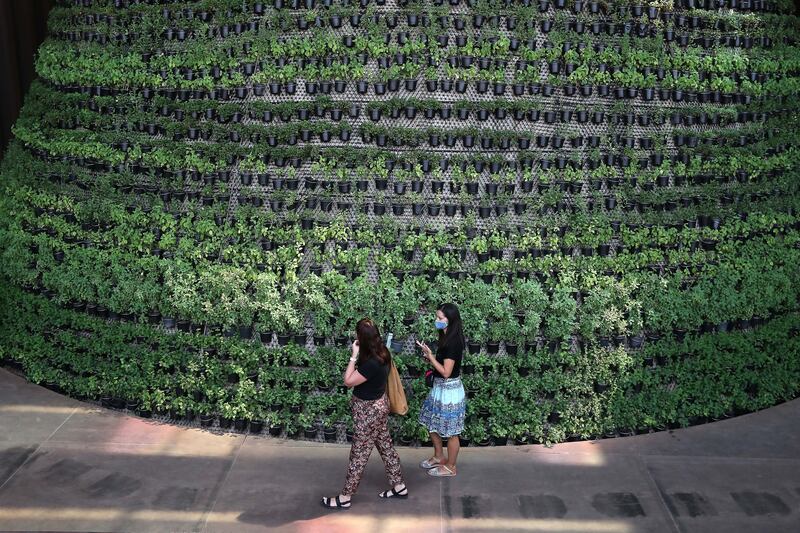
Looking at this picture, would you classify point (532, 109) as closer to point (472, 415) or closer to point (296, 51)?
point (296, 51)

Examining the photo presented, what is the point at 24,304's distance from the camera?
10.8 meters

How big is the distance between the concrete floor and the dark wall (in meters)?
7.26

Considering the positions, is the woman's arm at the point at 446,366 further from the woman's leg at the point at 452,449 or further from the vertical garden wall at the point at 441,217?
the vertical garden wall at the point at 441,217

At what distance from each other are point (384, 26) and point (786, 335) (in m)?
5.08

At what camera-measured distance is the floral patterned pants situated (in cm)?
779

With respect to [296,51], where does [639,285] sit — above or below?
below

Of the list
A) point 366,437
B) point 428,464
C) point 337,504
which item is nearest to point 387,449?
point 366,437

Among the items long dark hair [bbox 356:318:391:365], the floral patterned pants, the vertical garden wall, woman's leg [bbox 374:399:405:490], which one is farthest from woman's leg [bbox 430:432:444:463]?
long dark hair [bbox 356:318:391:365]

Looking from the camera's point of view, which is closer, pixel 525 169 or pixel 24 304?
pixel 525 169

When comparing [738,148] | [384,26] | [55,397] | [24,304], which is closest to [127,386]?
[55,397]

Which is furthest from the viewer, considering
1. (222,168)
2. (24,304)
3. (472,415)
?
(24,304)

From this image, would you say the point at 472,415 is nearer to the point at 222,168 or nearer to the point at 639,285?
the point at 639,285

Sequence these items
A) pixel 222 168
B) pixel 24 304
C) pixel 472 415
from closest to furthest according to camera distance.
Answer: pixel 472 415 < pixel 222 168 < pixel 24 304

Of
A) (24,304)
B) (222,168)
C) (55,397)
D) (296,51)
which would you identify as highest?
(296,51)
